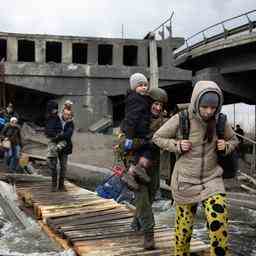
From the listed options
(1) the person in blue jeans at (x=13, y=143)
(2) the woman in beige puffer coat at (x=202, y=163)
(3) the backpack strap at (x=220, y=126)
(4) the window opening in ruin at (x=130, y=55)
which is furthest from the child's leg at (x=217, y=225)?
(4) the window opening in ruin at (x=130, y=55)

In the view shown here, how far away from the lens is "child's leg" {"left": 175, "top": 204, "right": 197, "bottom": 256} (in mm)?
5184

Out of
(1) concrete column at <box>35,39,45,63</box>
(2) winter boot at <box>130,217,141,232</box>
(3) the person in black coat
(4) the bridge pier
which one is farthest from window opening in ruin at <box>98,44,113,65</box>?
(2) winter boot at <box>130,217,141,232</box>

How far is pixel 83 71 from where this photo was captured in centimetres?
3509

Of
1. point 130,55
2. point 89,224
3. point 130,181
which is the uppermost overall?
point 130,55

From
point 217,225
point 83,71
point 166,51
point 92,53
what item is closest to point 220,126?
point 217,225

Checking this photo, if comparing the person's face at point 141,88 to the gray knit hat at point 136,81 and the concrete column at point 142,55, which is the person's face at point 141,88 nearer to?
the gray knit hat at point 136,81

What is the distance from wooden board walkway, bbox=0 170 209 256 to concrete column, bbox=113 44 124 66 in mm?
25194

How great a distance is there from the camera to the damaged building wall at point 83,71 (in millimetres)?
34156

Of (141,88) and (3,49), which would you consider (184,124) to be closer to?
(141,88)

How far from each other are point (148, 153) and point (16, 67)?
94.2 feet

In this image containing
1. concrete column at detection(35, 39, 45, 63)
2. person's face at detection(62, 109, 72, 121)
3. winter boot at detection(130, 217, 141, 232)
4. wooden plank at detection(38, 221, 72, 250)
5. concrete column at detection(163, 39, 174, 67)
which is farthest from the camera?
concrete column at detection(163, 39, 174, 67)

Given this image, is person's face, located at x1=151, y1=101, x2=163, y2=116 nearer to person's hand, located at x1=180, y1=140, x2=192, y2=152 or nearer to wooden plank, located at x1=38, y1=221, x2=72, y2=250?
person's hand, located at x1=180, y1=140, x2=192, y2=152

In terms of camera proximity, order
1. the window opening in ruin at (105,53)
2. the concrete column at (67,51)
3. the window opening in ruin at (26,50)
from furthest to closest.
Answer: the window opening in ruin at (105,53)
the window opening in ruin at (26,50)
the concrete column at (67,51)

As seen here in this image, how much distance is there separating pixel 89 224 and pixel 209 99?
370cm
